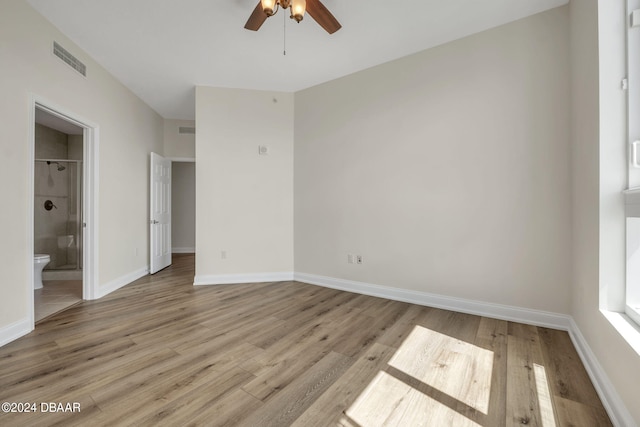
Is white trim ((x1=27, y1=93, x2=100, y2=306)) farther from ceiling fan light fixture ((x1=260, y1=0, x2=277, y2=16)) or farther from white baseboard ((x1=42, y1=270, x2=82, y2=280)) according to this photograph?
ceiling fan light fixture ((x1=260, y1=0, x2=277, y2=16))

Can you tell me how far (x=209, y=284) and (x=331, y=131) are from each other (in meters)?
2.77

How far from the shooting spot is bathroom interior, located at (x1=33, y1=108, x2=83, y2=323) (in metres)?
4.23

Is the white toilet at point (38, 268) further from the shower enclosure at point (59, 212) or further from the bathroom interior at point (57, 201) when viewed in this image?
the shower enclosure at point (59, 212)

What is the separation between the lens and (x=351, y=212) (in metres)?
3.48

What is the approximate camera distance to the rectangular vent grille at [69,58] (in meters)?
2.56

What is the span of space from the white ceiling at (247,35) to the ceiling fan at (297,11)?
0.26 meters

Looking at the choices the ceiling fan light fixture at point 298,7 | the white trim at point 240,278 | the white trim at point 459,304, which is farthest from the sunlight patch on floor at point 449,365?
the ceiling fan light fixture at point 298,7

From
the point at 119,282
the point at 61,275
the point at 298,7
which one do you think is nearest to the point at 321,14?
the point at 298,7

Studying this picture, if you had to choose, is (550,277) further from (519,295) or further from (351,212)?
(351,212)

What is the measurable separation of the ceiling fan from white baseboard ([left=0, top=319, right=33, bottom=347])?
3.13 m

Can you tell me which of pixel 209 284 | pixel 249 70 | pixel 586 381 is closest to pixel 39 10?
pixel 249 70

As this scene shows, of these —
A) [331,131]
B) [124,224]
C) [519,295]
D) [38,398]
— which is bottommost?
[38,398]

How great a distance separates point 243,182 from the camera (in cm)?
388

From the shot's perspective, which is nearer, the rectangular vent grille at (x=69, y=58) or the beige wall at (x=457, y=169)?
the beige wall at (x=457, y=169)
